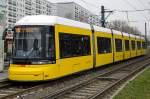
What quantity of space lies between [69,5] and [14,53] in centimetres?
3792

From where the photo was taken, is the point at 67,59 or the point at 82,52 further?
the point at 82,52

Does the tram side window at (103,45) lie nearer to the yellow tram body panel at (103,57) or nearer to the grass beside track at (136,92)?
the yellow tram body panel at (103,57)

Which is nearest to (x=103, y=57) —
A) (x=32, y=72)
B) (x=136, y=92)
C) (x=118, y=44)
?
(x=118, y=44)

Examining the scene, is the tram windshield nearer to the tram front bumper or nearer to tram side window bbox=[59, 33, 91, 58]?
the tram front bumper

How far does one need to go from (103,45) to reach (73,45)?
6691mm

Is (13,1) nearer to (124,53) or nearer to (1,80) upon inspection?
(124,53)

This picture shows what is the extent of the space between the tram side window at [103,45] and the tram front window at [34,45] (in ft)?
25.6

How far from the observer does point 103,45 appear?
23.2 m

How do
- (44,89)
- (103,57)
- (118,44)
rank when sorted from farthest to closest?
(118,44), (103,57), (44,89)

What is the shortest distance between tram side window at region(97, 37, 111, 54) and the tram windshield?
780 centimetres

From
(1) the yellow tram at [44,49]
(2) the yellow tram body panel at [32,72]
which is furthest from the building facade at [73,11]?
(2) the yellow tram body panel at [32,72]

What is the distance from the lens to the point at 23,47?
14.2 meters

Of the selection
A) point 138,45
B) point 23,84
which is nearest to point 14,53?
point 23,84

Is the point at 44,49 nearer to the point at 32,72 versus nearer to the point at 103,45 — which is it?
the point at 32,72
